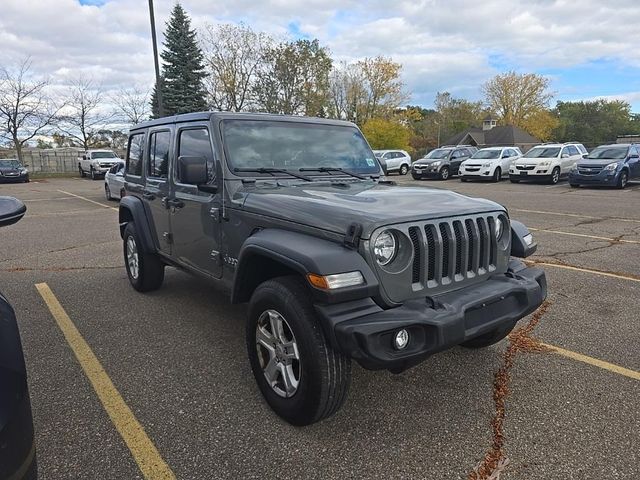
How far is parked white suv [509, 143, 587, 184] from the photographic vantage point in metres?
19.9

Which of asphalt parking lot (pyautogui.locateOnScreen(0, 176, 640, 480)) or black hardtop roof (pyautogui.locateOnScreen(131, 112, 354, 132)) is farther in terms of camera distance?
black hardtop roof (pyautogui.locateOnScreen(131, 112, 354, 132))

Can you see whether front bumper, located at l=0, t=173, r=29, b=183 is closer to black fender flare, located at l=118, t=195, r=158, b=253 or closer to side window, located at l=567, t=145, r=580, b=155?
black fender flare, located at l=118, t=195, r=158, b=253

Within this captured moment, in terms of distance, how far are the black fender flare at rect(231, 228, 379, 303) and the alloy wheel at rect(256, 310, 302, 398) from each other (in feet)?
1.17

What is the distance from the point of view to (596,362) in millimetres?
3502

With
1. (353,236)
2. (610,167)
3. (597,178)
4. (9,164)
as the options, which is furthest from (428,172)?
(9,164)

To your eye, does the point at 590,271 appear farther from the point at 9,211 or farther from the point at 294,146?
the point at 9,211

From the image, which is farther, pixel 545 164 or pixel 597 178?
pixel 545 164

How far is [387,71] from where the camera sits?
184ft

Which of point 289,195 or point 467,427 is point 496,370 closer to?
point 467,427

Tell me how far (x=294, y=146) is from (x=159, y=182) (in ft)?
5.10

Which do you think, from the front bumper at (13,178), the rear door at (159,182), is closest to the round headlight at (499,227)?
the rear door at (159,182)

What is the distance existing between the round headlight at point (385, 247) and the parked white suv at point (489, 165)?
69.8 ft

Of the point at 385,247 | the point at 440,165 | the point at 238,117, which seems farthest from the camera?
the point at 440,165

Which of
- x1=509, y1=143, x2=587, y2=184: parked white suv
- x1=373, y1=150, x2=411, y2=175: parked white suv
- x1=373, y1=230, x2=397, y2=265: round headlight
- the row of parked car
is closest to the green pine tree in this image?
x1=373, y1=150, x2=411, y2=175: parked white suv
